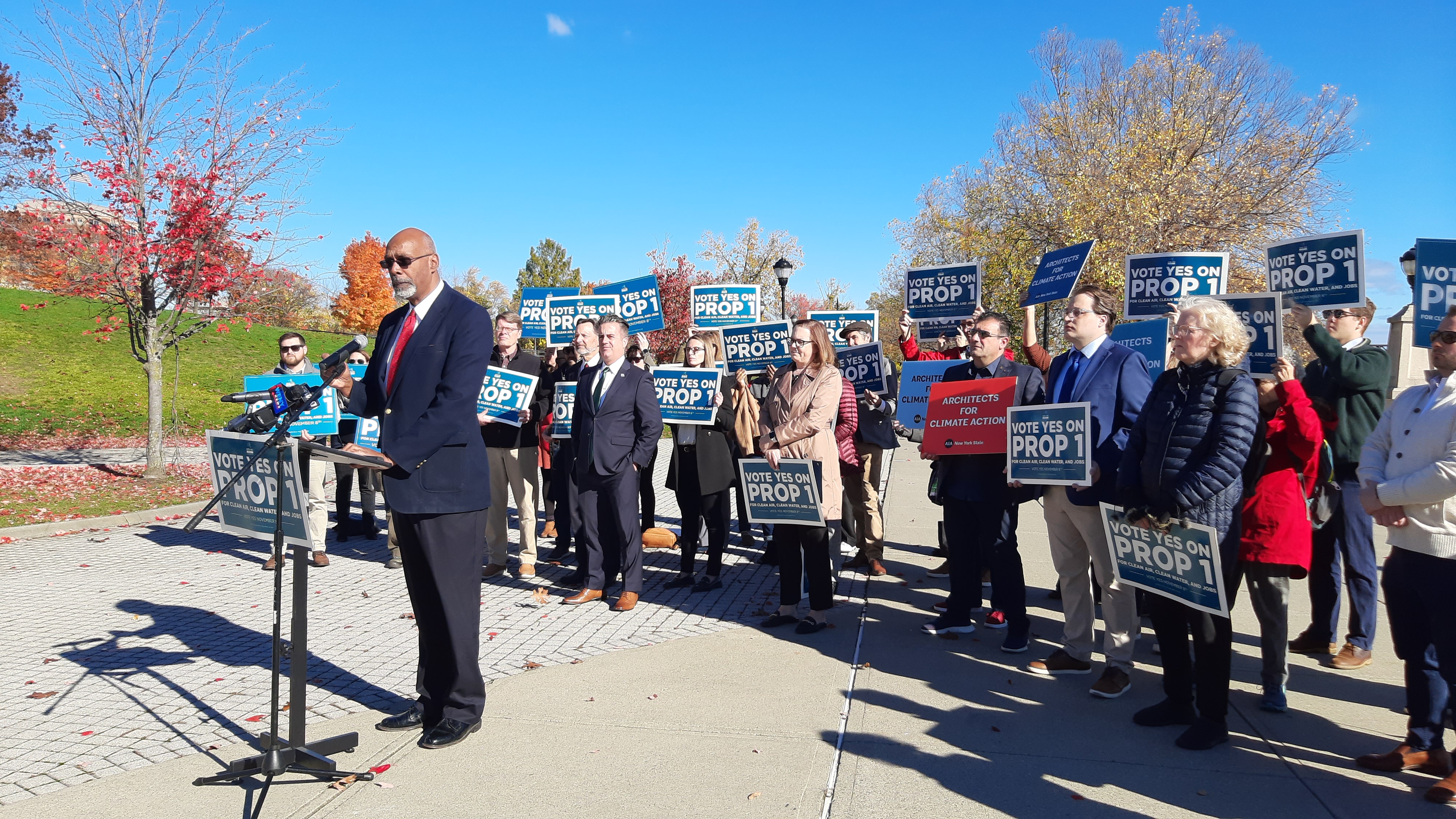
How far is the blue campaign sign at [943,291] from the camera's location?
9.16 metres

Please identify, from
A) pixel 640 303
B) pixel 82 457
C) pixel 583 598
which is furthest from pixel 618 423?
pixel 82 457

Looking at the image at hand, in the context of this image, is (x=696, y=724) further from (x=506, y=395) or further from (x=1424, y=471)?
(x=506, y=395)

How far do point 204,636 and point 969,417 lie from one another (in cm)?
561

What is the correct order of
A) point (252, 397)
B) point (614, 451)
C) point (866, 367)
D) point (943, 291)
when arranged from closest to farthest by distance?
point (252, 397)
point (614, 451)
point (866, 367)
point (943, 291)

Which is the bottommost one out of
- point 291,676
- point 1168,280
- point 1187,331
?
point 291,676

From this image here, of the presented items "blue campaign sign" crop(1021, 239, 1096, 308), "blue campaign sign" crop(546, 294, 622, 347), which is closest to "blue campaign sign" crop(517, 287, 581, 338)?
"blue campaign sign" crop(546, 294, 622, 347)

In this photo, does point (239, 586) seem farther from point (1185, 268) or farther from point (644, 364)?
point (1185, 268)

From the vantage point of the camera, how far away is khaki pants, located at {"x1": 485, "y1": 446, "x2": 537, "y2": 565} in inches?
319

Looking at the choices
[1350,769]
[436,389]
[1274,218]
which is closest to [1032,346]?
[1350,769]

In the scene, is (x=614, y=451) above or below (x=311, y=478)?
above

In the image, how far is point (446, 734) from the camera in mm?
4219

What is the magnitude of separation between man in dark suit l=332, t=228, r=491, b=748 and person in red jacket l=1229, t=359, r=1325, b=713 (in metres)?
3.86

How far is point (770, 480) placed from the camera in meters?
6.35

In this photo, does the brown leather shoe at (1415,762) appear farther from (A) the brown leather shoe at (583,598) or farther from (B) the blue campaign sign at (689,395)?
(B) the blue campaign sign at (689,395)
